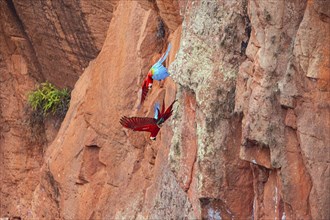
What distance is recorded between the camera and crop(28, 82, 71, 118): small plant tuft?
16719mm

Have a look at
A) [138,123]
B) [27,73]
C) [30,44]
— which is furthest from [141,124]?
[27,73]

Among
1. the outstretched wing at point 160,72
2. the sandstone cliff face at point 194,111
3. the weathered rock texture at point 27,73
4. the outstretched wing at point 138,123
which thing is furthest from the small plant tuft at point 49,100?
the outstretched wing at point 138,123

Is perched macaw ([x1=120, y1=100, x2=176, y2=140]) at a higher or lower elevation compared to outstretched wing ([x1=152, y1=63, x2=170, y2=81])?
lower

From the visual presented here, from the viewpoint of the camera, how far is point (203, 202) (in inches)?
414

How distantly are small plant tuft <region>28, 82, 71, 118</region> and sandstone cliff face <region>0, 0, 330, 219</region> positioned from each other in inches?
9.1

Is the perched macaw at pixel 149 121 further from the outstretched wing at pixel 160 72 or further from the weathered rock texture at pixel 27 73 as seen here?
the weathered rock texture at pixel 27 73

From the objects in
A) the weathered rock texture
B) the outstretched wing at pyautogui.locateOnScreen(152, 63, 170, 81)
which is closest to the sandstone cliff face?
the weathered rock texture

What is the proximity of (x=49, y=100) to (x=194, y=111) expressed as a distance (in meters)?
6.20

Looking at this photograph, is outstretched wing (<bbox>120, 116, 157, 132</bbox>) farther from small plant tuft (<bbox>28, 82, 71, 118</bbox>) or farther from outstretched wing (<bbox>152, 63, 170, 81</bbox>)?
small plant tuft (<bbox>28, 82, 71, 118</bbox>)

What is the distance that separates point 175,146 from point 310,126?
208cm

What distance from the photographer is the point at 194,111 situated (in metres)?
10.8

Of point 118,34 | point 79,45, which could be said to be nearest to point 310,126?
point 118,34

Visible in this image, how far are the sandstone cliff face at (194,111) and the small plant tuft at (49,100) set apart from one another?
0.23m

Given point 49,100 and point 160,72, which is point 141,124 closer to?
point 160,72
